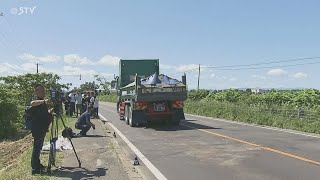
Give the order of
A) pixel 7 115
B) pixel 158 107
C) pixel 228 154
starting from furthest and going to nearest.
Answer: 1. pixel 7 115
2. pixel 158 107
3. pixel 228 154

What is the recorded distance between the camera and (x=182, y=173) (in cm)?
974

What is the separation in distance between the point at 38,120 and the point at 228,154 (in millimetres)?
5552

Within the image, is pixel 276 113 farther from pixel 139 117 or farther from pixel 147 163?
pixel 147 163

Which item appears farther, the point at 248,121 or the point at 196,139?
the point at 248,121

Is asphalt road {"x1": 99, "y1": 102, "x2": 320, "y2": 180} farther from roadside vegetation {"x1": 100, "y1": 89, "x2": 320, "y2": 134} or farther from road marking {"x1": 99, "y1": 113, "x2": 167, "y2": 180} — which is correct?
roadside vegetation {"x1": 100, "y1": 89, "x2": 320, "y2": 134}

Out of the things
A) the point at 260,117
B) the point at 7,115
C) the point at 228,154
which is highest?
the point at 7,115

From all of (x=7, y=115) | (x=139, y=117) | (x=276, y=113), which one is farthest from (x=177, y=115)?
(x=7, y=115)

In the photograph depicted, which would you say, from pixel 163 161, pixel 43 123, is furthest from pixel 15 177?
pixel 163 161

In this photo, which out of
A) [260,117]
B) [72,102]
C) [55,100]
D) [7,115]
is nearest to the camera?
[55,100]

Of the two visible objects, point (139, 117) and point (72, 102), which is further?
point (72, 102)

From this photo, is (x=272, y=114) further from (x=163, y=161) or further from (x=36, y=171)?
(x=36, y=171)

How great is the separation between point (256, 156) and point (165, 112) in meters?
10.1

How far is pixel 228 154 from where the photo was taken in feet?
40.2

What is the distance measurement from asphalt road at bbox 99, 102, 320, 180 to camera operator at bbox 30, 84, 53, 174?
219cm
